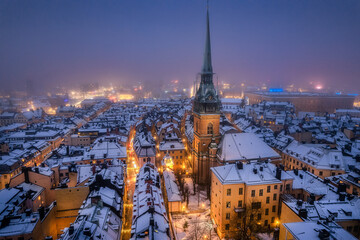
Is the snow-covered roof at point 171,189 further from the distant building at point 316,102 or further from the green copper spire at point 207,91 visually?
the distant building at point 316,102

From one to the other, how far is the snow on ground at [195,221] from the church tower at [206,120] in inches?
349

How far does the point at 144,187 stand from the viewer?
48.8m

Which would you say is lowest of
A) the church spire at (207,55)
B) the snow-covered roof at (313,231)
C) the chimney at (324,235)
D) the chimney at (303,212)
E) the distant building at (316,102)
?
the chimney at (303,212)

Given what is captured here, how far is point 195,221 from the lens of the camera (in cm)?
4928

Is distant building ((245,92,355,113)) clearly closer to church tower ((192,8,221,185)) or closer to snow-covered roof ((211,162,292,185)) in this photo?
church tower ((192,8,221,185))

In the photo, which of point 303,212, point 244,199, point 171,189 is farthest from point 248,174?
point 171,189

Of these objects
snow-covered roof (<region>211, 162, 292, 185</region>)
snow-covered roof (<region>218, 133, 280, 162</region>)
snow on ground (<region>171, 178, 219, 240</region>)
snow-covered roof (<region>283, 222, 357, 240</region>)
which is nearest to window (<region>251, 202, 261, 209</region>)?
snow-covered roof (<region>211, 162, 292, 185</region>)

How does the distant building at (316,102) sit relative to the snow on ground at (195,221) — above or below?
above

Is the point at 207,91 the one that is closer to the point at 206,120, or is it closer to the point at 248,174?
the point at 206,120

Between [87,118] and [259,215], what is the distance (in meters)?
134

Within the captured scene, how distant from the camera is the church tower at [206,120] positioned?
6188 centimetres

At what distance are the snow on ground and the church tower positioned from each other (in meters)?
8.86

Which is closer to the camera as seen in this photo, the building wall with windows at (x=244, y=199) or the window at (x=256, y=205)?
the building wall with windows at (x=244, y=199)

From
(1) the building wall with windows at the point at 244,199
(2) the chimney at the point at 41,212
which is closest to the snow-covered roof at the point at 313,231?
(1) the building wall with windows at the point at 244,199
